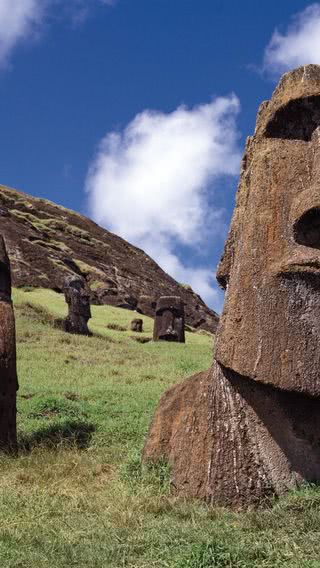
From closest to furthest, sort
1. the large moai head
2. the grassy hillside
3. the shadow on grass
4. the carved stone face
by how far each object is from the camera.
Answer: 1. the grassy hillside
2. the large moai head
3. the shadow on grass
4. the carved stone face

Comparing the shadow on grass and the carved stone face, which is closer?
the shadow on grass

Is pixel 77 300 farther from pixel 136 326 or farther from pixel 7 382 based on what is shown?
pixel 7 382

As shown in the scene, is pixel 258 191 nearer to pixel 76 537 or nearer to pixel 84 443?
pixel 76 537

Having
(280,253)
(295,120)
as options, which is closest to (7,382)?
(280,253)

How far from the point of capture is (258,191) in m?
5.47

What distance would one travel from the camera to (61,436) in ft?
25.3

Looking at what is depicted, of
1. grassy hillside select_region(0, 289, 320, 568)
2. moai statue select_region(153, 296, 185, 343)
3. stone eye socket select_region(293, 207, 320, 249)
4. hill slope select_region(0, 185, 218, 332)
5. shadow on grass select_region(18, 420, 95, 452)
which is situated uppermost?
hill slope select_region(0, 185, 218, 332)

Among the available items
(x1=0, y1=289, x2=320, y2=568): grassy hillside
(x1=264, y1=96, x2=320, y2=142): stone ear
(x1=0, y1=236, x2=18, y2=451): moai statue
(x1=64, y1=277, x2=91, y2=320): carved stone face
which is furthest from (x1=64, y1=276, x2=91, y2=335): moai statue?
(x1=264, y1=96, x2=320, y2=142): stone ear

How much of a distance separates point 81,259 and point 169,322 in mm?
35353

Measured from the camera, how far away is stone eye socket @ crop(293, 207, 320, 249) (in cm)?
516

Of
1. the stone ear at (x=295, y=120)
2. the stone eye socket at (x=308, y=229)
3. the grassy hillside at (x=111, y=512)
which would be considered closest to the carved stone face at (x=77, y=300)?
the grassy hillside at (x=111, y=512)

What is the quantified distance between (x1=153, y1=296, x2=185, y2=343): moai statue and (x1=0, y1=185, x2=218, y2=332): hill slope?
18.0 meters

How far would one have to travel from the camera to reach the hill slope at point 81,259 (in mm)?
48094

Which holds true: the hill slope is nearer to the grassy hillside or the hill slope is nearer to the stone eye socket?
the grassy hillside
